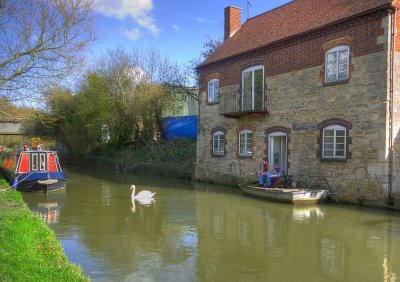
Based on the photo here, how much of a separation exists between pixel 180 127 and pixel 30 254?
22.4 meters

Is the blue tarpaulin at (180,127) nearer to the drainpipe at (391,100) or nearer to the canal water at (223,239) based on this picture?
the canal water at (223,239)

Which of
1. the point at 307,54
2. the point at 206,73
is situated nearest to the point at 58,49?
the point at 307,54

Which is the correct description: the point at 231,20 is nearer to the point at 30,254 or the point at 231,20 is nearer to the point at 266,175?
the point at 266,175

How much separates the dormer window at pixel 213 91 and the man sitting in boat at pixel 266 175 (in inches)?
217

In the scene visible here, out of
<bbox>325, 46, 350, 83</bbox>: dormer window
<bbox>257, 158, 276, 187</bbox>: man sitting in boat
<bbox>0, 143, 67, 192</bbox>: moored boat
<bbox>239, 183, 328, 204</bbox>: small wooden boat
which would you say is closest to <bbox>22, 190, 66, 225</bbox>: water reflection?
<bbox>0, 143, 67, 192</bbox>: moored boat

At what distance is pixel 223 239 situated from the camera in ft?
31.4

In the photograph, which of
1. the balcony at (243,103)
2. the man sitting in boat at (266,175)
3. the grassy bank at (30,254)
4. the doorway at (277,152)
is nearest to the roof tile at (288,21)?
the balcony at (243,103)

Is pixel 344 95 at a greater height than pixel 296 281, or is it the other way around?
pixel 344 95

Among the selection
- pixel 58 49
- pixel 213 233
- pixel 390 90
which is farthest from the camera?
pixel 390 90

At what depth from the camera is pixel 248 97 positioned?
748 inches

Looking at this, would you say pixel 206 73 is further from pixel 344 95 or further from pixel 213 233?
pixel 213 233

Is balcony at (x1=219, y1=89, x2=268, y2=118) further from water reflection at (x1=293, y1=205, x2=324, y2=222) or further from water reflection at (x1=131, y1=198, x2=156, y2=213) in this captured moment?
water reflection at (x1=131, y1=198, x2=156, y2=213)

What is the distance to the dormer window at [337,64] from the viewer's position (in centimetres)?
1460

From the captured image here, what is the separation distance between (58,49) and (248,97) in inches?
397
